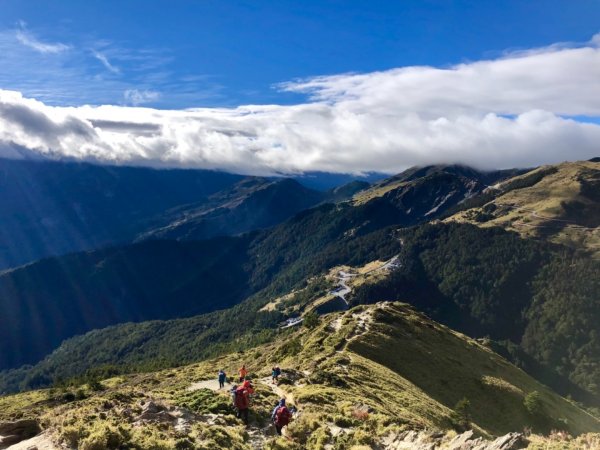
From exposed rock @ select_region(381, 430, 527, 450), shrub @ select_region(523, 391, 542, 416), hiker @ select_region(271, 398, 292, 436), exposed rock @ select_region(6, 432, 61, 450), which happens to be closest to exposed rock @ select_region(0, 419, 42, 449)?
exposed rock @ select_region(6, 432, 61, 450)

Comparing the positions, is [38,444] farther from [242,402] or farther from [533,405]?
[533,405]

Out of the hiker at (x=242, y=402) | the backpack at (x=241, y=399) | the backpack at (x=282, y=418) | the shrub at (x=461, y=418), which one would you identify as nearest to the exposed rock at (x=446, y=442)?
the backpack at (x=282, y=418)

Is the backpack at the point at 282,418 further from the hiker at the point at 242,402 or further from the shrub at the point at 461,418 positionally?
the shrub at the point at 461,418

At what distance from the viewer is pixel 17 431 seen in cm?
2856

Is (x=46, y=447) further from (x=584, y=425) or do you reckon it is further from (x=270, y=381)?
(x=584, y=425)

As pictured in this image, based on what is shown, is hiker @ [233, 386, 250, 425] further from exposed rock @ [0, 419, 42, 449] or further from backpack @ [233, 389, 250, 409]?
exposed rock @ [0, 419, 42, 449]

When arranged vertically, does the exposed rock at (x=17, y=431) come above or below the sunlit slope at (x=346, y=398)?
above

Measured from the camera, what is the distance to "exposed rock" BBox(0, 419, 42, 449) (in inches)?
1103

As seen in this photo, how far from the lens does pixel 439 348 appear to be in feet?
313

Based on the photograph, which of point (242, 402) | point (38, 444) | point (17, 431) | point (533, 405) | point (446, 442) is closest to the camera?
point (38, 444)

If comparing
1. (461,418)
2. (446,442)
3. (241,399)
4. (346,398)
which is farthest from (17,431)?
(461,418)

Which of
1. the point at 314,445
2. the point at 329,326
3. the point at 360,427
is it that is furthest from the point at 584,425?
the point at 314,445

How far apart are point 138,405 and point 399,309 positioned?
320 feet

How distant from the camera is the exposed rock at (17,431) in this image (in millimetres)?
28020
